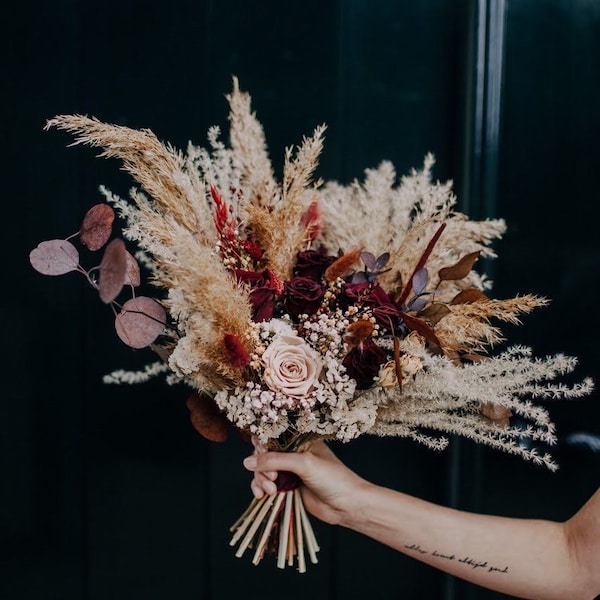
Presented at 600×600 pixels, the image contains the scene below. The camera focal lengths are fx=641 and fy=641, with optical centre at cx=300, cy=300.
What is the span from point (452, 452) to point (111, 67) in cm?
124

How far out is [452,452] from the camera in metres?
1.57

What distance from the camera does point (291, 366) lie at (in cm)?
93

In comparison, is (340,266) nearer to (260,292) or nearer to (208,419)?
(260,292)

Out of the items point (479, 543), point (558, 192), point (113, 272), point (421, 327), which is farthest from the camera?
point (558, 192)

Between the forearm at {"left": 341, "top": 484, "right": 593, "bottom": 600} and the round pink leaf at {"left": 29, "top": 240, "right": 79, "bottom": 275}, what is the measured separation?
0.61 m

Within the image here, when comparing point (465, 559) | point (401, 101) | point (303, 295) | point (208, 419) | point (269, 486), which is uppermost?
point (401, 101)

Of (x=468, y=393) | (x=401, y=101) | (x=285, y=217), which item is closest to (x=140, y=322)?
(x=285, y=217)

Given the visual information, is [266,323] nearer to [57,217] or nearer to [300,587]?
A: [57,217]

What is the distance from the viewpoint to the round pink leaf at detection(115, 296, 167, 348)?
972 mm

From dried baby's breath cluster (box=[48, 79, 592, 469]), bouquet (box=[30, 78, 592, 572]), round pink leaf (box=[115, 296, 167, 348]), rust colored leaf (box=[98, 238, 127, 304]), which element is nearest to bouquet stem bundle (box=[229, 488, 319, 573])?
bouquet (box=[30, 78, 592, 572])

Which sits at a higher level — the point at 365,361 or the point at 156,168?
the point at 156,168

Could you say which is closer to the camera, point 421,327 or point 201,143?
point 421,327

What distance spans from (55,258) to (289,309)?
358 millimetres

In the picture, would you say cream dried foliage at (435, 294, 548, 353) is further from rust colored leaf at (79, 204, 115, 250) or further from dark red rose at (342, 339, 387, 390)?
rust colored leaf at (79, 204, 115, 250)
